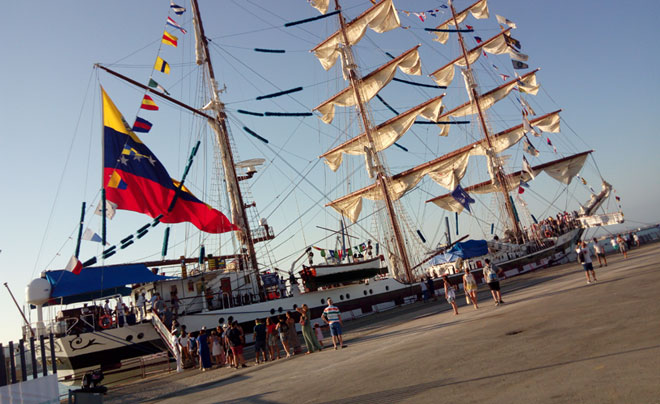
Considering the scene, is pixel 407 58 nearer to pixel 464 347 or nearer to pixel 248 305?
pixel 248 305

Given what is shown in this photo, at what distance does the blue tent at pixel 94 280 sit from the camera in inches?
723

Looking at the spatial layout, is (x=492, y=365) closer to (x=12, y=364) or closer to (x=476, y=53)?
(x=12, y=364)

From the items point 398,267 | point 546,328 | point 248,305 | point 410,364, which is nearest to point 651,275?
point 546,328

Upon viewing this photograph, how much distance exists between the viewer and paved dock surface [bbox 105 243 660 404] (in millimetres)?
5086

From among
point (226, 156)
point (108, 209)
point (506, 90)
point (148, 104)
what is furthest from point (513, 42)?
point (108, 209)

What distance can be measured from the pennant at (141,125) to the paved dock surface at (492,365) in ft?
43.8

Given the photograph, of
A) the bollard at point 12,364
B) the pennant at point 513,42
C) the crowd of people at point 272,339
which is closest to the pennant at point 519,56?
the pennant at point 513,42

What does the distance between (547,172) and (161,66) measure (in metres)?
40.1

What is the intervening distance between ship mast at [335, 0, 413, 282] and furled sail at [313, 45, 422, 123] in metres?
0.71

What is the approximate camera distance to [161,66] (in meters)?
23.3

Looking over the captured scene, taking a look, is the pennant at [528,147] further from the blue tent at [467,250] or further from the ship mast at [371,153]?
the ship mast at [371,153]

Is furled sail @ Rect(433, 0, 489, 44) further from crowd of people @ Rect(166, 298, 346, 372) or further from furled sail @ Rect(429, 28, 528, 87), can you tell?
crowd of people @ Rect(166, 298, 346, 372)

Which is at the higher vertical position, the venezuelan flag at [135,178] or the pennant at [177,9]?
the pennant at [177,9]

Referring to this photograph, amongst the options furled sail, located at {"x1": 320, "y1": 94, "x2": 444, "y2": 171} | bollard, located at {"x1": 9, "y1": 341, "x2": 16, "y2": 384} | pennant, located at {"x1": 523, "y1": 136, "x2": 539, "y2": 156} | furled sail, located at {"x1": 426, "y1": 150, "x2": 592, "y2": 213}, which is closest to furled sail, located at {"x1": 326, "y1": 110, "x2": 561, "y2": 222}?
furled sail, located at {"x1": 320, "y1": 94, "x2": 444, "y2": 171}
